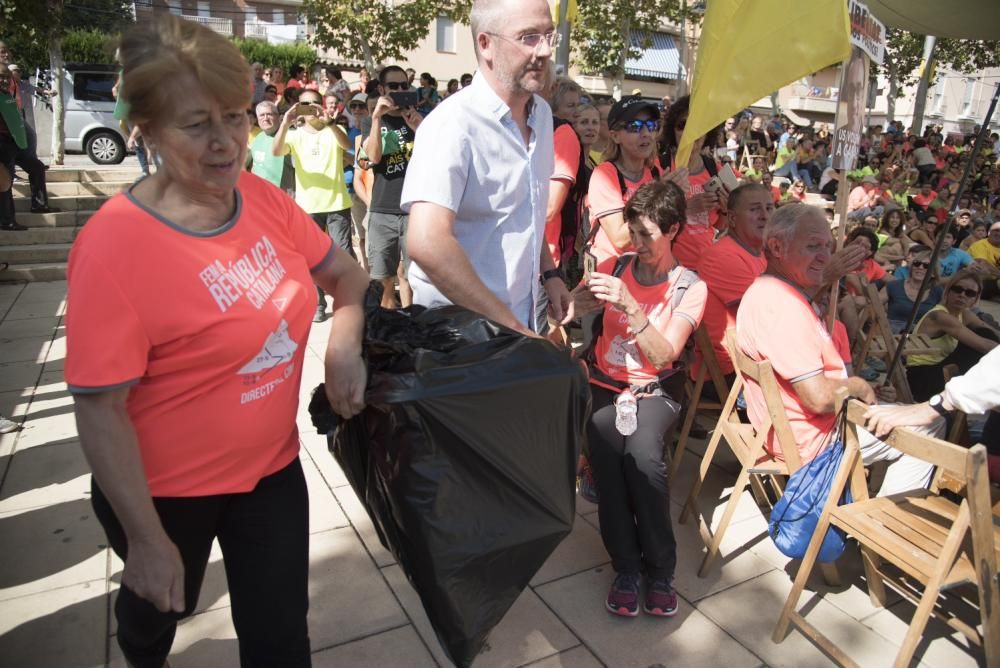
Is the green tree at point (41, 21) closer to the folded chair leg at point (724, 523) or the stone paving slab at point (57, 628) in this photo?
the stone paving slab at point (57, 628)

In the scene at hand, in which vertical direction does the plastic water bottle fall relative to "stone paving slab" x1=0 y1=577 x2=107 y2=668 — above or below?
above

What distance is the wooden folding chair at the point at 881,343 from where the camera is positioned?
3951 millimetres

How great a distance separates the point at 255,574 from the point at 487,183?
116 cm

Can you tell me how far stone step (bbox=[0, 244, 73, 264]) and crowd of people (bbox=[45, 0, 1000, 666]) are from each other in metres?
6.93

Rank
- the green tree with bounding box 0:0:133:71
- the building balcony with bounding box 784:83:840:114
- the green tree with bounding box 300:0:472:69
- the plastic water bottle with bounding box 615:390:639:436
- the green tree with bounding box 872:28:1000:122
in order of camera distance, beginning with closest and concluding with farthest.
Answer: the plastic water bottle with bounding box 615:390:639:436
the green tree with bounding box 0:0:133:71
the green tree with bounding box 300:0:472:69
the green tree with bounding box 872:28:1000:122
the building balcony with bounding box 784:83:840:114

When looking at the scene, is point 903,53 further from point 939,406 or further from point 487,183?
point 487,183

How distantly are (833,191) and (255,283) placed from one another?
15.6 m

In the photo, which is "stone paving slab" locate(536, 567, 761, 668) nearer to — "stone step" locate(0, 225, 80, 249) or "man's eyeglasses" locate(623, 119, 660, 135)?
"man's eyeglasses" locate(623, 119, 660, 135)

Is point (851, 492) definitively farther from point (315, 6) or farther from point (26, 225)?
point (315, 6)

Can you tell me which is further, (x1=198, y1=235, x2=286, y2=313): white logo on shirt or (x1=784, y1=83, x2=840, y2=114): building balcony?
(x1=784, y1=83, x2=840, y2=114): building balcony

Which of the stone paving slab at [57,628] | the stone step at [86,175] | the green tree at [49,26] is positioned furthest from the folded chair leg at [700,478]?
the green tree at [49,26]

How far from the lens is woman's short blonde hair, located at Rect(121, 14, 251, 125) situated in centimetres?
127

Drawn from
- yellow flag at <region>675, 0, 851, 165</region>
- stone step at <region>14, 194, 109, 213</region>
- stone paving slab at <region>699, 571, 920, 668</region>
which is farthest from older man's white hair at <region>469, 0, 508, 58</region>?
stone step at <region>14, 194, 109, 213</region>

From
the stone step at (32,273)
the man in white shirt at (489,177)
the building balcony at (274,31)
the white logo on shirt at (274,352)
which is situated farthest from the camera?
the building balcony at (274,31)
